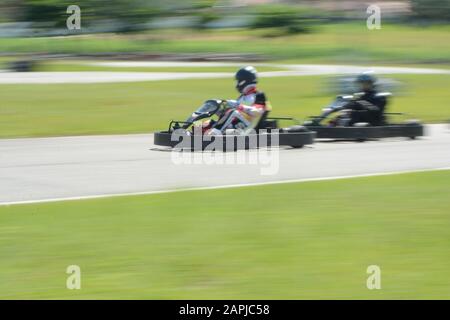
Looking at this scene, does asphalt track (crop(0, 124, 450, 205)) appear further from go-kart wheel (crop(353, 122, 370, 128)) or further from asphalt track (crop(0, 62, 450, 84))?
asphalt track (crop(0, 62, 450, 84))

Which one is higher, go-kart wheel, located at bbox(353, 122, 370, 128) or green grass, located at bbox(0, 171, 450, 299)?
go-kart wheel, located at bbox(353, 122, 370, 128)

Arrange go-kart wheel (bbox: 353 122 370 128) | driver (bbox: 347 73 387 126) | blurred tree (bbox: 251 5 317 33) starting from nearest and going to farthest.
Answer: go-kart wheel (bbox: 353 122 370 128) < driver (bbox: 347 73 387 126) < blurred tree (bbox: 251 5 317 33)

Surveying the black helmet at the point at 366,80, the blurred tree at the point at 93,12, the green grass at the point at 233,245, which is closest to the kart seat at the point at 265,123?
the black helmet at the point at 366,80

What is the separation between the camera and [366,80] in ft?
58.0

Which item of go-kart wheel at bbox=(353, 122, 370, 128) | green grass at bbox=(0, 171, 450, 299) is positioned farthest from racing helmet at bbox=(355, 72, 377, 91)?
green grass at bbox=(0, 171, 450, 299)

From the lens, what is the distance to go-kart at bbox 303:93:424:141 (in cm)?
1708

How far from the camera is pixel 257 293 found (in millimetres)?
6484

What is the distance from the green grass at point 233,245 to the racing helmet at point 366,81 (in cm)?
714

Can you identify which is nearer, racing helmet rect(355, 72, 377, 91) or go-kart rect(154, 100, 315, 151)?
go-kart rect(154, 100, 315, 151)

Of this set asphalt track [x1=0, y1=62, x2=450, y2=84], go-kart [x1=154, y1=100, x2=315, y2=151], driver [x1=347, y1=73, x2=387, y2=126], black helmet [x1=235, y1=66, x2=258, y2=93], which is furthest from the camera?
asphalt track [x1=0, y1=62, x2=450, y2=84]

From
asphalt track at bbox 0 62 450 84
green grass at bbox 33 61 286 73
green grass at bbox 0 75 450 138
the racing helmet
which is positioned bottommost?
the racing helmet

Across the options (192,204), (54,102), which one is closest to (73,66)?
(54,102)

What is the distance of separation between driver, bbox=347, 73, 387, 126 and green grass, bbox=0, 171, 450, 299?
685 cm

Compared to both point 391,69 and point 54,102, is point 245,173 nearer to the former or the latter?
point 54,102
